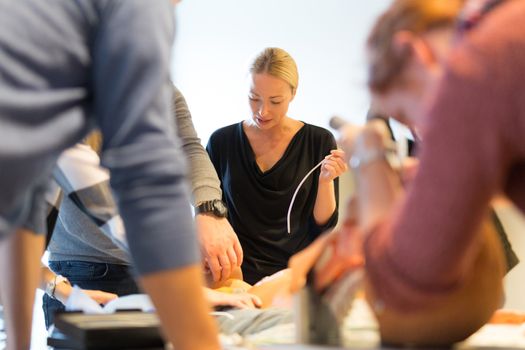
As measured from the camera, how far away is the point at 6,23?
26.4 inches

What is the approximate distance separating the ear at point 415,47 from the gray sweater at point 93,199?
534mm

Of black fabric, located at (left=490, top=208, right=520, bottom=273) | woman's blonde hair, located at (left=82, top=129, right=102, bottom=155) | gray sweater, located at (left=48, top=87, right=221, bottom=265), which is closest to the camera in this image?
gray sweater, located at (left=48, top=87, right=221, bottom=265)

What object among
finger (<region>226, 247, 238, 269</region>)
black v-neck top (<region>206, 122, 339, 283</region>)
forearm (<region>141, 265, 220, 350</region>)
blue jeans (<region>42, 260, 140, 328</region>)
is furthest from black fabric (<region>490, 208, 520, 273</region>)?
forearm (<region>141, 265, 220, 350</region>)

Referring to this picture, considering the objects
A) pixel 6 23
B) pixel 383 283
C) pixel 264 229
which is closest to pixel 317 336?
pixel 383 283

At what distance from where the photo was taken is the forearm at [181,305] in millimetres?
711

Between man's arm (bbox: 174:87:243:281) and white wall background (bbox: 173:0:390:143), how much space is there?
1.32 meters

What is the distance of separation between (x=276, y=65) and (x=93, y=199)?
1.54 m

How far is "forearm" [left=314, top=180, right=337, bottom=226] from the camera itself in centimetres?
259

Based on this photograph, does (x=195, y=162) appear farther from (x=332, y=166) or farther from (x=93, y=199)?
(x=332, y=166)

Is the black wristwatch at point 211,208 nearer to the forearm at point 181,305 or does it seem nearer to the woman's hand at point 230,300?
the woman's hand at point 230,300

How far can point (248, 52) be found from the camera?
3047 mm

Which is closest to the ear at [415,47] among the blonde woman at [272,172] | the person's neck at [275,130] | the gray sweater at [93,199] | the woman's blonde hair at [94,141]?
the gray sweater at [93,199]

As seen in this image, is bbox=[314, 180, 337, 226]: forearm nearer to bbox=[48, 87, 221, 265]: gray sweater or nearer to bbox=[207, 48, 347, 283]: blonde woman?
bbox=[207, 48, 347, 283]: blonde woman

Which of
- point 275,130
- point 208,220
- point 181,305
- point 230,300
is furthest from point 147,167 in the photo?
point 275,130
